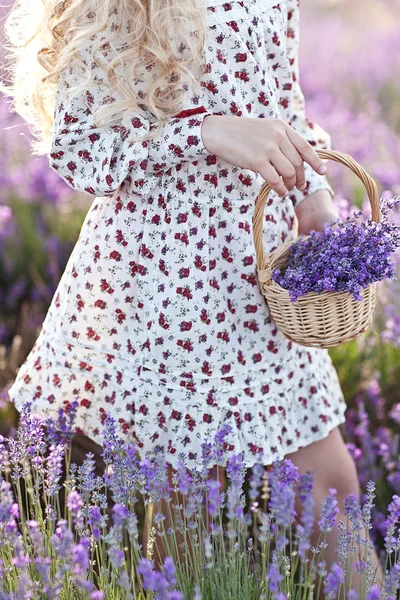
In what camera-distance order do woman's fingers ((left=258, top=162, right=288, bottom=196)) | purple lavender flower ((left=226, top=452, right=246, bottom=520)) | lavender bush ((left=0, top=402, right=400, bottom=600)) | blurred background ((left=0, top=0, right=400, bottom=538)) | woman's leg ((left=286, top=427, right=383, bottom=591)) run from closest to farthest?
lavender bush ((left=0, top=402, right=400, bottom=600)) → purple lavender flower ((left=226, top=452, right=246, bottom=520)) → woman's fingers ((left=258, top=162, right=288, bottom=196)) → woman's leg ((left=286, top=427, right=383, bottom=591)) → blurred background ((left=0, top=0, right=400, bottom=538))

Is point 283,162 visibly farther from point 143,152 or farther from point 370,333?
point 370,333

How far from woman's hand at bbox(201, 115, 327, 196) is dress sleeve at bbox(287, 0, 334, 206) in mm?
356

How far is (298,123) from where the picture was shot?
80.4 inches

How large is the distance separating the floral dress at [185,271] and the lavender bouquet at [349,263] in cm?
18

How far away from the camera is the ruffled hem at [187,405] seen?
1807mm

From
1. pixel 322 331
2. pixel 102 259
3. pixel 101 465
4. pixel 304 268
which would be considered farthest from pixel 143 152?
pixel 101 465

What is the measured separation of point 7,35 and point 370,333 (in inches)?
74.1

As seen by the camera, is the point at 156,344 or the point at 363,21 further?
the point at 363,21

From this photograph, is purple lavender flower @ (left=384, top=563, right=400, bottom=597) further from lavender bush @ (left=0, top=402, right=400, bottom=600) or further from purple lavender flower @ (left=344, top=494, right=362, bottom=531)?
purple lavender flower @ (left=344, top=494, right=362, bottom=531)

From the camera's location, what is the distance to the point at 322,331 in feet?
5.49

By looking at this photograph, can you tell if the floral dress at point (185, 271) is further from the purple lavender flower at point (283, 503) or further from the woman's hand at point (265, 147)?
the purple lavender flower at point (283, 503)

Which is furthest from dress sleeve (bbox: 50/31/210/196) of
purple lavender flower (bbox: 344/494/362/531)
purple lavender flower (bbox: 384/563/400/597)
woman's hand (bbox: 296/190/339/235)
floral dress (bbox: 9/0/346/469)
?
purple lavender flower (bbox: 384/563/400/597)

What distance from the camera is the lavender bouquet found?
1.62 meters

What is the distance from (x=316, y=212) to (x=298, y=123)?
24cm
